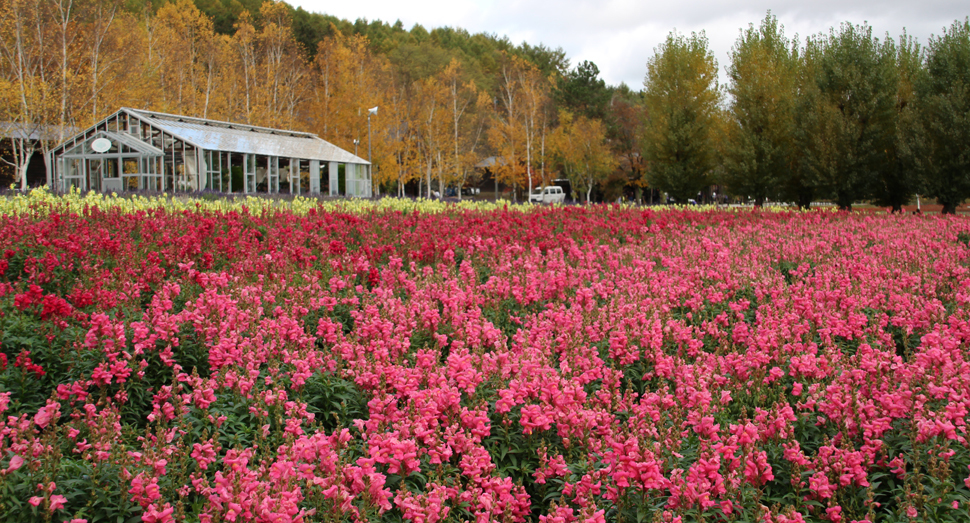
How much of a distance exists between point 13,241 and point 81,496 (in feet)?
18.9

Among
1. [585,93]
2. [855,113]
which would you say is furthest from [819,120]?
[585,93]

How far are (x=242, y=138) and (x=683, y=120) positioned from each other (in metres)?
21.9

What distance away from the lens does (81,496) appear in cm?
270

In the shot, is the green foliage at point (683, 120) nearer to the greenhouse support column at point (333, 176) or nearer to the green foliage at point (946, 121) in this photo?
the green foliage at point (946, 121)

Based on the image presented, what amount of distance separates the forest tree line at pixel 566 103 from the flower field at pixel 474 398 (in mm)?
19380

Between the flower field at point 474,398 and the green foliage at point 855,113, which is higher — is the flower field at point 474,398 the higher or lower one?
the lower one

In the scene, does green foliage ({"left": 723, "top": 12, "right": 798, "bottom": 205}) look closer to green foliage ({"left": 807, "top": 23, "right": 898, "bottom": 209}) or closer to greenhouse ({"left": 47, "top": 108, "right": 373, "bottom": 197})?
green foliage ({"left": 807, "top": 23, "right": 898, "bottom": 209})

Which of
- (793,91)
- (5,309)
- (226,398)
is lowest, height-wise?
(226,398)

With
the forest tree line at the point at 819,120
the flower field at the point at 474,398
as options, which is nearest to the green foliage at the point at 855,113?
the forest tree line at the point at 819,120

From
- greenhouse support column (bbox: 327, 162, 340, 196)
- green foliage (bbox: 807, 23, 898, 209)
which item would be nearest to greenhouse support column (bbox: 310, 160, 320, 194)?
greenhouse support column (bbox: 327, 162, 340, 196)

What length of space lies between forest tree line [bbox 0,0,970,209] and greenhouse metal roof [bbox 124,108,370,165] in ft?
10.6

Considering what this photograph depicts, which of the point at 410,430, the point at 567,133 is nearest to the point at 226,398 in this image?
the point at 410,430

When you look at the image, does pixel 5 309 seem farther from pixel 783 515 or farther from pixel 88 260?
pixel 783 515

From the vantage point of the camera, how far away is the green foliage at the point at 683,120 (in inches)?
1254
